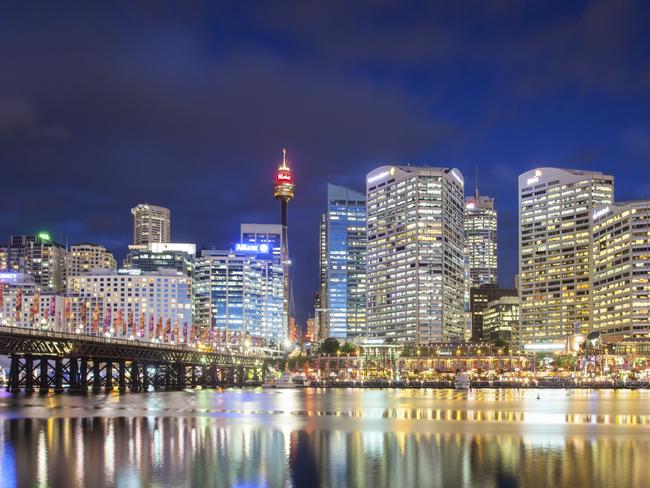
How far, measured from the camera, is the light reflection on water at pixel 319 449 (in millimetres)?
56688

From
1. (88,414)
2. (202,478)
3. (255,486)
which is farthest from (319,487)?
(88,414)

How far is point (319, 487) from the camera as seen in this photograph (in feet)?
176

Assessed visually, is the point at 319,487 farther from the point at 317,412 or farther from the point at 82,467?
the point at 317,412

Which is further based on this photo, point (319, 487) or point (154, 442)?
point (154, 442)

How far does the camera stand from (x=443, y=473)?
58469mm

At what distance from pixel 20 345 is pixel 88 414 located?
49947 mm

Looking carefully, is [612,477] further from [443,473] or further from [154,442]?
[154,442]

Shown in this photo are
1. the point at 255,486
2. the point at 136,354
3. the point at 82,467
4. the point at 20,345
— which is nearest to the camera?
the point at 255,486

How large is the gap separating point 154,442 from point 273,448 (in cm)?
1109

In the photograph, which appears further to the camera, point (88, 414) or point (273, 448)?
point (88, 414)

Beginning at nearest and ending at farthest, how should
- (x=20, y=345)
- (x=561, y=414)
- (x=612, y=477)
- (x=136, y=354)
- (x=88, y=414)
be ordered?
1. (x=612, y=477)
2. (x=88, y=414)
3. (x=561, y=414)
4. (x=20, y=345)
5. (x=136, y=354)

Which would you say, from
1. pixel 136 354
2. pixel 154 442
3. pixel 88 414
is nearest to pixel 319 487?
pixel 154 442

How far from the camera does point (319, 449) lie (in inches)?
2820

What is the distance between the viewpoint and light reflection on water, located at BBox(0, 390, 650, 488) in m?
56.7
